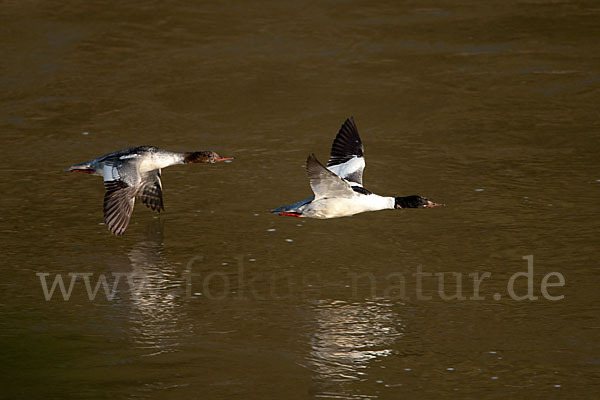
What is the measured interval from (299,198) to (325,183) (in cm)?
120

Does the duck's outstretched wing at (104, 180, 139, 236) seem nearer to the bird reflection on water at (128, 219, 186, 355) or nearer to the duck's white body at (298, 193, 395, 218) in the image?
the bird reflection on water at (128, 219, 186, 355)

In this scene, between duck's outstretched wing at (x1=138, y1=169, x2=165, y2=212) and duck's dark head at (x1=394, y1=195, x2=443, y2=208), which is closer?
duck's dark head at (x1=394, y1=195, x2=443, y2=208)

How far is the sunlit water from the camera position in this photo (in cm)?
630

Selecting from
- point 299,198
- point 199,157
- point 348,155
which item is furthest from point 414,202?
point 199,157

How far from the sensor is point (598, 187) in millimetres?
9586

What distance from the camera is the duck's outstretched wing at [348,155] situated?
9.44m

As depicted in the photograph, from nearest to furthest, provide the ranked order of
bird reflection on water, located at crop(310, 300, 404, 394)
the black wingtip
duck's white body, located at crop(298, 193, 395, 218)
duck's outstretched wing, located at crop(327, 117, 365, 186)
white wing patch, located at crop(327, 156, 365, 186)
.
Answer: bird reflection on water, located at crop(310, 300, 404, 394) → duck's white body, located at crop(298, 193, 395, 218) → white wing patch, located at crop(327, 156, 365, 186) → duck's outstretched wing, located at crop(327, 117, 365, 186) → the black wingtip

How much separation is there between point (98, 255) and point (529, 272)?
3579 millimetres

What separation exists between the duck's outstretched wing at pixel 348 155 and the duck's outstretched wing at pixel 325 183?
797 millimetres

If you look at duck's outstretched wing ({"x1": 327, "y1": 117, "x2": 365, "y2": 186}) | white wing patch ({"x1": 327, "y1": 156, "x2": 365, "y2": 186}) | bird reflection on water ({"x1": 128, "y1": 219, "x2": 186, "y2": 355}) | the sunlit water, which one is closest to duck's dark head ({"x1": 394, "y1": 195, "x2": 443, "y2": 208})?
the sunlit water

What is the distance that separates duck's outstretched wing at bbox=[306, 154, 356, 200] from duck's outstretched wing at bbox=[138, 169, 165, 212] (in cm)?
166

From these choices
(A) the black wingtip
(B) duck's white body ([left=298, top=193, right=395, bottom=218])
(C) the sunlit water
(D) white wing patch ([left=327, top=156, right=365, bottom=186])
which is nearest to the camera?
(C) the sunlit water

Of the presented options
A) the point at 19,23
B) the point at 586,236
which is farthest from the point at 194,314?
the point at 19,23

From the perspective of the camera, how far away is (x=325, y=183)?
8.41 metres
